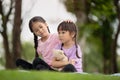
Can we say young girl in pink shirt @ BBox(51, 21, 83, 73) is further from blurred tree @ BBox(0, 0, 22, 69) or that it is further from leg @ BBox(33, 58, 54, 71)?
blurred tree @ BBox(0, 0, 22, 69)

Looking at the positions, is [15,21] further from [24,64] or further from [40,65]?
[40,65]

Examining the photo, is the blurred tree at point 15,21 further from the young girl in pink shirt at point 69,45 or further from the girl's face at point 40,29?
the young girl in pink shirt at point 69,45

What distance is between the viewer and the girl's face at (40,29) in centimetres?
452

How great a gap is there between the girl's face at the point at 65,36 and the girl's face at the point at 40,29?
8.8 inches

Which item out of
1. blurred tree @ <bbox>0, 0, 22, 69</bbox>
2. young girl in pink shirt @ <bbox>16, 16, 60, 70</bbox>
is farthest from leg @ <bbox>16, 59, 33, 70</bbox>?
blurred tree @ <bbox>0, 0, 22, 69</bbox>

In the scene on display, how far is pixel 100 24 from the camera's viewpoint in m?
17.9

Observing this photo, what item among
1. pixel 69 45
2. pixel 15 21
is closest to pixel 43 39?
pixel 69 45

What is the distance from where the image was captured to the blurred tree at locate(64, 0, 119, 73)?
10.6 m

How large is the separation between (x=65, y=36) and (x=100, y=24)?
13721mm

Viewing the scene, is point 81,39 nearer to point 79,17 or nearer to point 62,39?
point 79,17

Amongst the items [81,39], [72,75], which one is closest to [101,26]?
[81,39]

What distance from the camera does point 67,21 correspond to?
447cm

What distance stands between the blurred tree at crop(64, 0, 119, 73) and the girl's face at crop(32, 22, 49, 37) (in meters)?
5.09

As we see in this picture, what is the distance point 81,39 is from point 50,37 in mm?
7087
